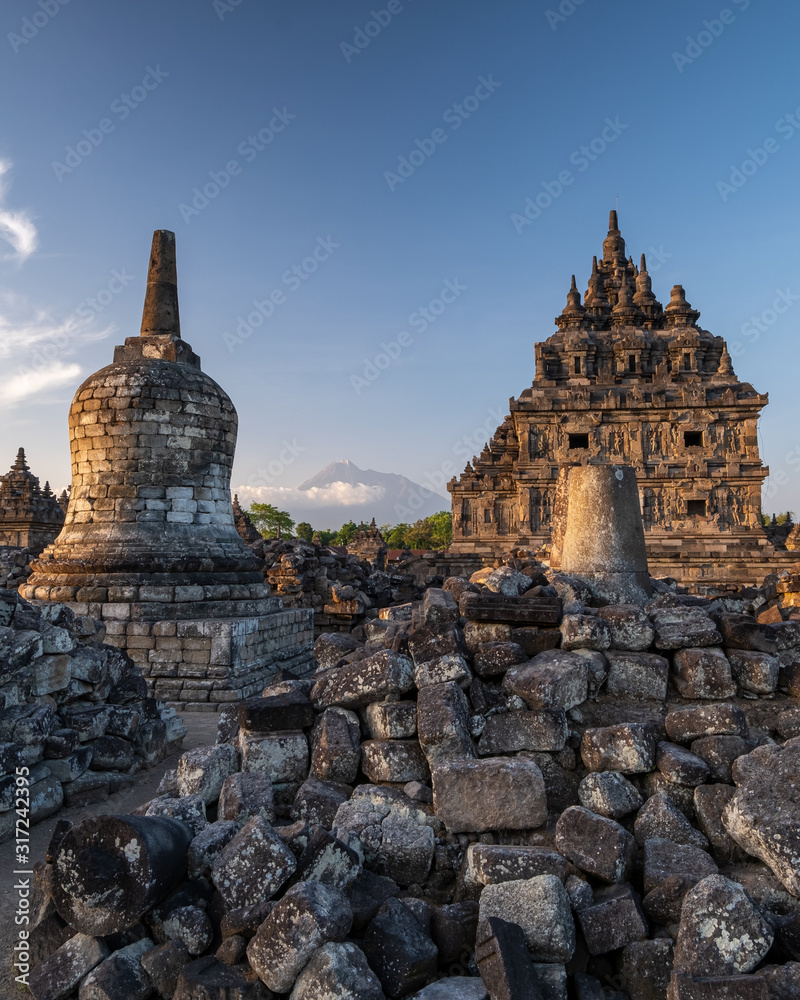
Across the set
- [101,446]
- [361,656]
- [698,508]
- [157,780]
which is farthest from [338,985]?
[698,508]

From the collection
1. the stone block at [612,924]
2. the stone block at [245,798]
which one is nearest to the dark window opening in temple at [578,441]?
the stone block at [245,798]

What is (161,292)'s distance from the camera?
10.7 metres

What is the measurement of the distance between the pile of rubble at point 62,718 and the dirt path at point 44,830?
0.08 m

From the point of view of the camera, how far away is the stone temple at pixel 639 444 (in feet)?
90.1

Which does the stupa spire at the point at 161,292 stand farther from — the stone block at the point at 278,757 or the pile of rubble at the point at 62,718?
the stone block at the point at 278,757

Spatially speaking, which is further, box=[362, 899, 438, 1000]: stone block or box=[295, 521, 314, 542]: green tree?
box=[295, 521, 314, 542]: green tree

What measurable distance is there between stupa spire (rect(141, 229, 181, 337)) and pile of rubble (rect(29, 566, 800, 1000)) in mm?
8215

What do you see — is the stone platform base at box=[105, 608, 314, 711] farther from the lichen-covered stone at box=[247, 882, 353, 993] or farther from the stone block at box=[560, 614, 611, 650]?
the lichen-covered stone at box=[247, 882, 353, 993]

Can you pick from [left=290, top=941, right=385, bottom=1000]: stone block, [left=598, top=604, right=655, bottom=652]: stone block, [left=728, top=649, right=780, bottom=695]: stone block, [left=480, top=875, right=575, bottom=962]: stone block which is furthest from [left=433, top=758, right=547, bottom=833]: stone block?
[left=728, top=649, right=780, bottom=695]: stone block

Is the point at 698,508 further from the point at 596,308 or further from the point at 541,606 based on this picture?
the point at 541,606

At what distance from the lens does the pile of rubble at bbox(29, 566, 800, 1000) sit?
7.57ft

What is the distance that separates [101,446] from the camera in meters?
9.70

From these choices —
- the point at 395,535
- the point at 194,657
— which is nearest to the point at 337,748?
the point at 194,657

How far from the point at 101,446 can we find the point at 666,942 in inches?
370
